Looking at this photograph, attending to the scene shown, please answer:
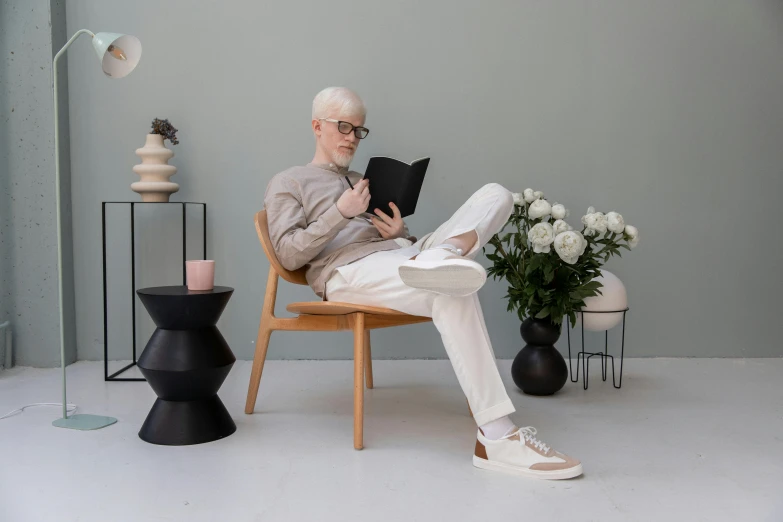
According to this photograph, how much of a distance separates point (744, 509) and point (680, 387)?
3.97 feet

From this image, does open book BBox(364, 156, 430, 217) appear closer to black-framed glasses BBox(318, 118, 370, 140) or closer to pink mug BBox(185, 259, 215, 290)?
black-framed glasses BBox(318, 118, 370, 140)

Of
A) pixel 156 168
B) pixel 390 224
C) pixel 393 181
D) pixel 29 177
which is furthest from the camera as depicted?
pixel 29 177

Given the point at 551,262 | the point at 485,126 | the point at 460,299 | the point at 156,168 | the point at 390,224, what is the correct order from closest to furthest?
the point at 460,299, the point at 390,224, the point at 551,262, the point at 156,168, the point at 485,126

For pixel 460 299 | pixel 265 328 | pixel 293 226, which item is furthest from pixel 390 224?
pixel 265 328

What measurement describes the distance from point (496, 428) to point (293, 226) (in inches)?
35.9

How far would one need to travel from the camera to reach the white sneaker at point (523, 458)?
1810 millimetres

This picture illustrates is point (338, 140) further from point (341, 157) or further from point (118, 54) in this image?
point (118, 54)

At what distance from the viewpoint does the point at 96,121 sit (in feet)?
10.4

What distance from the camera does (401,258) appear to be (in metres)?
2.13

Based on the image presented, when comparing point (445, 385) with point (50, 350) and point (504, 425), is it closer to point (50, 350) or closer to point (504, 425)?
point (504, 425)

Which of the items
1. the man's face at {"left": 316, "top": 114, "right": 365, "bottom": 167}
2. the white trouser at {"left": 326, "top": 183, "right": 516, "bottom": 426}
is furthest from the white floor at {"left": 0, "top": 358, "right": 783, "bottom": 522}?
the man's face at {"left": 316, "top": 114, "right": 365, "bottom": 167}

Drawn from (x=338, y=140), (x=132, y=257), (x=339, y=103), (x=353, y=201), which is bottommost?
(x=132, y=257)

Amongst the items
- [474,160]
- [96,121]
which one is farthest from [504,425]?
[96,121]

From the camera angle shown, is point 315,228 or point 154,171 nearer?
point 315,228
